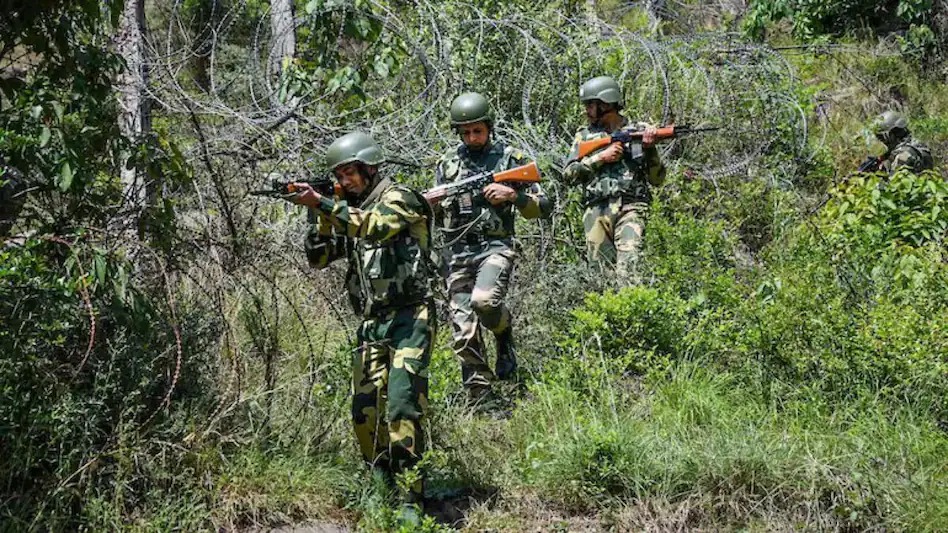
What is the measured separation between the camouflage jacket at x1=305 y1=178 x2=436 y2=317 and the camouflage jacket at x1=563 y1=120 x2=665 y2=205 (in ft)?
7.72

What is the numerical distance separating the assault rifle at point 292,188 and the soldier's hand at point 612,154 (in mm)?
2527

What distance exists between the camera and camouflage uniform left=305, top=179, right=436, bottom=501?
3.88 meters

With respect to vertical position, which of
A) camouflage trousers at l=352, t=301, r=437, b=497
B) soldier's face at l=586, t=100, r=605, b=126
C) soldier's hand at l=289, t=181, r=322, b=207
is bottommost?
camouflage trousers at l=352, t=301, r=437, b=497

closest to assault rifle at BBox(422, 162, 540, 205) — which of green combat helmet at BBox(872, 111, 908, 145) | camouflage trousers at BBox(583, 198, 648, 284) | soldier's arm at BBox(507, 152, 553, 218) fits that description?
soldier's arm at BBox(507, 152, 553, 218)

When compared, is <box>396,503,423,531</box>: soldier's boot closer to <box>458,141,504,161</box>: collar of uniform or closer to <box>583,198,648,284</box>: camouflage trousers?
<box>458,141,504,161</box>: collar of uniform

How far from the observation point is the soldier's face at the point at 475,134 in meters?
5.38

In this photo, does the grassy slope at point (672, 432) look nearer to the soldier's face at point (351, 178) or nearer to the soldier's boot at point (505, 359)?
the soldier's boot at point (505, 359)

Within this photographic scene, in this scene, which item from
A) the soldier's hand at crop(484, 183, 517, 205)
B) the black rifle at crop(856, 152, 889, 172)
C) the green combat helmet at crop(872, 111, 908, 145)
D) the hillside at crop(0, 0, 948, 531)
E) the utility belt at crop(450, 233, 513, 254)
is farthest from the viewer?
the black rifle at crop(856, 152, 889, 172)

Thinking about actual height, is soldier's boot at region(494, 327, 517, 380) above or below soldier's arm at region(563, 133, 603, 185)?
below

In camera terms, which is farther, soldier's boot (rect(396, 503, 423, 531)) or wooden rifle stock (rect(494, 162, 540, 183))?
wooden rifle stock (rect(494, 162, 540, 183))

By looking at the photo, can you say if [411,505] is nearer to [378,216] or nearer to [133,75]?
[378,216]

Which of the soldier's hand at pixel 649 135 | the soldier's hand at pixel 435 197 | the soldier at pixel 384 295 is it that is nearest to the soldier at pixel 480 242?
the soldier's hand at pixel 435 197

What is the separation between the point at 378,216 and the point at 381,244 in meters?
0.19

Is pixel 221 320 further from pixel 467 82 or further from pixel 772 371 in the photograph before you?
pixel 467 82
